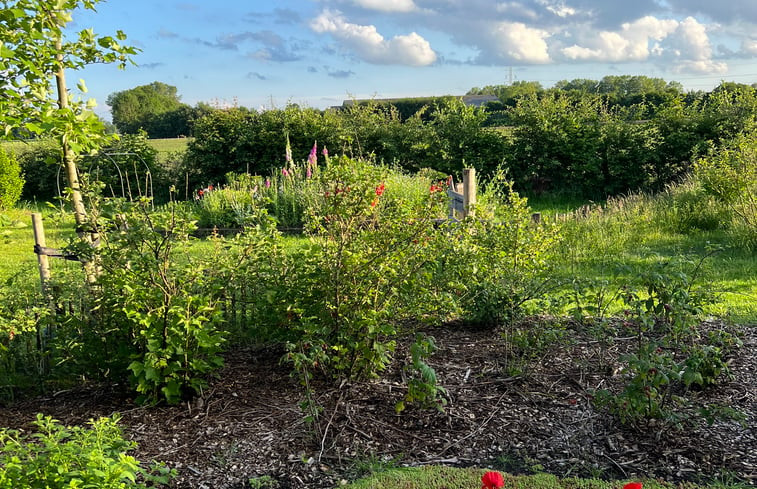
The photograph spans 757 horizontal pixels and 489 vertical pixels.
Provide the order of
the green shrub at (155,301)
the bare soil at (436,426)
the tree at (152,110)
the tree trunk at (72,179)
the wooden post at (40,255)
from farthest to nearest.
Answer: the tree at (152,110)
the wooden post at (40,255)
the tree trunk at (72,179)
the green shrub at (155,301)
the bare soil at (436,426)

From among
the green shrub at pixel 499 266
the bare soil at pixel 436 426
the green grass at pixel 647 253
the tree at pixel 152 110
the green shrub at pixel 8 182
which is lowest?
the bare soil at pixel 436 426

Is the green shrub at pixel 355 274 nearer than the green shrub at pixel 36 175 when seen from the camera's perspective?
Yes

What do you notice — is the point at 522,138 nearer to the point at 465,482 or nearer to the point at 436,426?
the point at 436,426

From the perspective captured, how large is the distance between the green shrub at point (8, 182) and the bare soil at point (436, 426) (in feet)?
35.4

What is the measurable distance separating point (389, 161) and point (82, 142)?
11319 millimetres

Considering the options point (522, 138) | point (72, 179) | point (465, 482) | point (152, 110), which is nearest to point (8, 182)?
point (72, 179)

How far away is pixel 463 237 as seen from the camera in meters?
4.86

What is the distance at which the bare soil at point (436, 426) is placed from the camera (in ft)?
9.67

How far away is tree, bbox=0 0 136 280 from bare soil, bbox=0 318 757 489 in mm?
1311

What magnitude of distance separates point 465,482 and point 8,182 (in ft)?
44.3

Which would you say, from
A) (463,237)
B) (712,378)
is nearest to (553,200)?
(463,237)

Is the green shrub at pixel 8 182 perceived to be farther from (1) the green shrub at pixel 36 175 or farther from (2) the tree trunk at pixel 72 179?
(2) the tree trunk at pixel 72 179

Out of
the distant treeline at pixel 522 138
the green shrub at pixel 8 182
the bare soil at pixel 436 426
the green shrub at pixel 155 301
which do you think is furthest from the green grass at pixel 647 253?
the green shrub at pixel 8 182

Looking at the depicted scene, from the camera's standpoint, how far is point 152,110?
5250 cm
